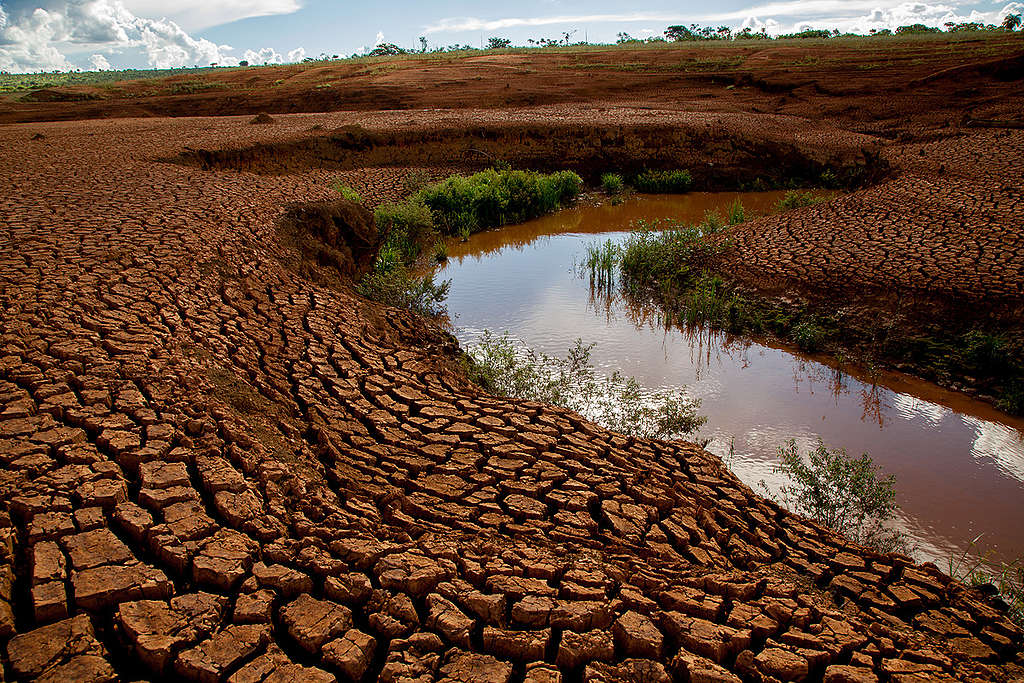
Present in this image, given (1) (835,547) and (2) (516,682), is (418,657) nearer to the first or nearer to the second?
(2) (516,682)

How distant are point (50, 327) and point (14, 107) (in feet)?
70.2

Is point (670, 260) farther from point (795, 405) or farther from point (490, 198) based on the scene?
point (490, 198)

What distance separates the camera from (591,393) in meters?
5.37

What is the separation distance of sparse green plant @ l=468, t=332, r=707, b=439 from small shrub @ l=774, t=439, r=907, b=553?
87cm

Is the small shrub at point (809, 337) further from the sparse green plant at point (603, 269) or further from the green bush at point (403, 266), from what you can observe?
the green bush at point (403, 266)

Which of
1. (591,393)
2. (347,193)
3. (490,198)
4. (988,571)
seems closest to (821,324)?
(591,393)

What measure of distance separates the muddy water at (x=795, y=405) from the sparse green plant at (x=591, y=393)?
0.88 ft

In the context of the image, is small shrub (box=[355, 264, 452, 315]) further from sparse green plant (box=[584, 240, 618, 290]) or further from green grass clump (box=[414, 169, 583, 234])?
green grass clump (box=[414, 169, 583, 234])

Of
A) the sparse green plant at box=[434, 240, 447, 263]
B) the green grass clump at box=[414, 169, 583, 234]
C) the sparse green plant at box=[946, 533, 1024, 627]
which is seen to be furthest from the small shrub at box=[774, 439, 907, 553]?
the green grass clump at box=[414, 169, 583, 234]

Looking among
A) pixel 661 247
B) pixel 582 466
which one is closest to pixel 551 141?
pixel 661 247

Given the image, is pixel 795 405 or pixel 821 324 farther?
pixel 821 324

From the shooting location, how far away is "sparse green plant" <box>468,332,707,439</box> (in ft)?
15.7

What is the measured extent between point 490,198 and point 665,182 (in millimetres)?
4218

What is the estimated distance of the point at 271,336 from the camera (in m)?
4.35
